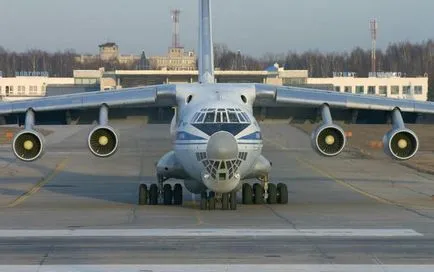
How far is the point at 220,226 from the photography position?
72.1ft

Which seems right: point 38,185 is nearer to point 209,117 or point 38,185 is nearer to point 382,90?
point 209,117

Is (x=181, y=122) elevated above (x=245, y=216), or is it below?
above

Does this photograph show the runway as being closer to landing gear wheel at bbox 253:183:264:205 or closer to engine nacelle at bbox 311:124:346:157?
landing gear wheel at bbox 253:183:264:205

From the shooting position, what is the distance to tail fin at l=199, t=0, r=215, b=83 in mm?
31344

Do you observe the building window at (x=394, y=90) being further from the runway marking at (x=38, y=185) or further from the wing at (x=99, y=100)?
the wing at (x=99, y=100)

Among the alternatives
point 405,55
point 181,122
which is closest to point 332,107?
point 181,122

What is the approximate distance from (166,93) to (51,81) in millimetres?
94134

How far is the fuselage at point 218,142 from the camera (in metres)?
24.3

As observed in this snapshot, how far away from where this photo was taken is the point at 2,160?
179 feet

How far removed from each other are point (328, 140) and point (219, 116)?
10.6 ft

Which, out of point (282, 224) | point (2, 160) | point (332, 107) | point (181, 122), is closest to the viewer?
point (282, 224)

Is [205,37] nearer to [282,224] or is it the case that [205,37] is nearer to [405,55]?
[282,224]
